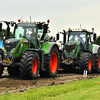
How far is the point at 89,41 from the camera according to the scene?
75.9 feet

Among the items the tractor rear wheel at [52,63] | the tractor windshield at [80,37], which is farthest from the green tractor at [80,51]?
the tractor rear wheel at [52,63]

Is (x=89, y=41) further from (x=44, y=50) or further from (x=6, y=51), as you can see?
(x=6, y=51)

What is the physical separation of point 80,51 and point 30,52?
Result: 842 cm

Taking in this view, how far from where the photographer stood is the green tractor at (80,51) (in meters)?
20.9

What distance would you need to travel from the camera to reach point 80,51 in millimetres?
22156

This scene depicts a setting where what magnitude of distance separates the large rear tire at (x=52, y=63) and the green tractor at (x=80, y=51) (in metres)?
3.45

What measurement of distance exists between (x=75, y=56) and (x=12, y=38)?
7317 millimetres

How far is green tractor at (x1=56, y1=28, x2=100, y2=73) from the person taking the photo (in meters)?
20.9

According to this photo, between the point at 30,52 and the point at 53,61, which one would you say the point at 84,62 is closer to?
the point at 53,61

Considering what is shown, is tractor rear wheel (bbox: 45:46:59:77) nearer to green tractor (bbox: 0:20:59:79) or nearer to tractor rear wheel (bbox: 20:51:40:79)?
green tractor (bbox: 0:20:59:79)

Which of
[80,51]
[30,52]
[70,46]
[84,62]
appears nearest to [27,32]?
[30,52]

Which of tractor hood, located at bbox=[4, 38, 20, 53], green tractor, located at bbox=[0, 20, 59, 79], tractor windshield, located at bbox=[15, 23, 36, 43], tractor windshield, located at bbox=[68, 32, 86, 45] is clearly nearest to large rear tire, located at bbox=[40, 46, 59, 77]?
green tractor, located at bbox=[0, 20, 59, 79]

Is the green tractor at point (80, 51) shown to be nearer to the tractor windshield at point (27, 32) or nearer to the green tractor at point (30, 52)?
the green tractor at point (30, 52)

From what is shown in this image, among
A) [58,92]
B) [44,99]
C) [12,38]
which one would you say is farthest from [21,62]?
[44,99]
